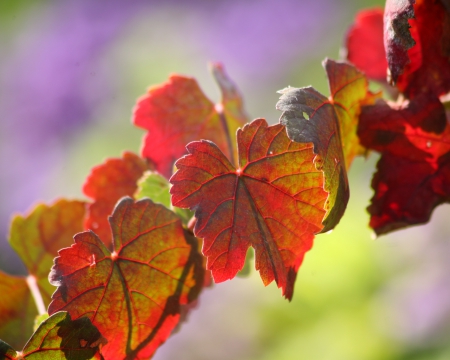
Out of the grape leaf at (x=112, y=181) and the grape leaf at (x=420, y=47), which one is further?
the grape leaf at (x=112, y=181)

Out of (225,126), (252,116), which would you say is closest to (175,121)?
(225,126)

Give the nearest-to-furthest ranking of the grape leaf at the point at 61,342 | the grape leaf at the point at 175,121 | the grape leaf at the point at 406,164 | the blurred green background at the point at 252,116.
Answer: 1. the grape leaf at the point at 61,342
2. the grape leaf at the point at 406,164
3. the grape leaf at the point at 175,121
4. the blurred green background at the point at 252,116

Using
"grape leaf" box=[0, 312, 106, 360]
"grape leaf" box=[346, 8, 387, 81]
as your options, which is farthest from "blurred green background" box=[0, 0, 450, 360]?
"grape leaf" box=[0, 312, 106, 360]

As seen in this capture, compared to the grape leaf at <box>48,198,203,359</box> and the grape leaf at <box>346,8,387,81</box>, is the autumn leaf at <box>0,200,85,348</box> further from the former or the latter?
the grape leaf at <box>346,8,387,81</box>

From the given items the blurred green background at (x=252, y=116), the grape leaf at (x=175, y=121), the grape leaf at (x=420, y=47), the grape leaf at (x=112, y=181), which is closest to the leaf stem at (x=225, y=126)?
the grape leaf at (x=175, y=121)

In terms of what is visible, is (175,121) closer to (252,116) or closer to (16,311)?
(16,311)

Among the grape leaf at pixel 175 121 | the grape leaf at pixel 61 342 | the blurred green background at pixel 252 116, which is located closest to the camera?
the grape leaf at pixel 61 342

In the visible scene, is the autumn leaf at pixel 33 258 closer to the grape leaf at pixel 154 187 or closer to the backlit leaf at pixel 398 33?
the grape leaf at pixel 154 187
